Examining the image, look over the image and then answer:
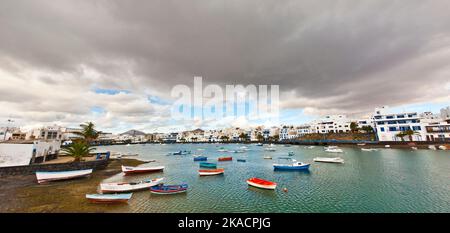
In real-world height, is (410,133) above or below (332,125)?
below

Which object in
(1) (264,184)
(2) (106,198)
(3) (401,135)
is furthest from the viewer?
(3) (401,135)

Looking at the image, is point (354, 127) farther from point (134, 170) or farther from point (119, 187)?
point (119, 187)

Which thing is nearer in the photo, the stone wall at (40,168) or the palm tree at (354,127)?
the stone wall at (40,168)

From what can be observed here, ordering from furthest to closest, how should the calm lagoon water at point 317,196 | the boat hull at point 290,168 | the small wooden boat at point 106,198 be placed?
1. the boat hull at point 290,168
2. the small wooden boat at point 106,198
3. the calm lagoon water at point 317,196

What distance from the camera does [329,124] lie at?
10812cm

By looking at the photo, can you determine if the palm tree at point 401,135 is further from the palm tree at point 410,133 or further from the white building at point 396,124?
the white building at point 396,124

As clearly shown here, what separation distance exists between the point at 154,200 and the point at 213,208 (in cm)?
621

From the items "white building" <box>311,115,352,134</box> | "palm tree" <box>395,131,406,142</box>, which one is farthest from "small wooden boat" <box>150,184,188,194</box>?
"white building" <box>311,115,352,134</box>

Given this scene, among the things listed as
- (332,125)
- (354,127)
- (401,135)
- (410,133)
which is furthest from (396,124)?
(332,125)

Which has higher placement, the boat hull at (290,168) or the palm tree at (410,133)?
the palm tree at (410,133)

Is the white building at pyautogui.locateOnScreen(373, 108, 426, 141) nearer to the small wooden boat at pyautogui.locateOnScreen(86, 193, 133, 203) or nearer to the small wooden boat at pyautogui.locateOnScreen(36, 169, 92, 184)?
the small wooden boat at pyautogui.locateOnScreen(86, 193, 133, 203)

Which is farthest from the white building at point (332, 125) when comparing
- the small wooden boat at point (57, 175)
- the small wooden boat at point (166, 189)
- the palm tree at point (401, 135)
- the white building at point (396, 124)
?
the small wooden boat at point (57, 175)

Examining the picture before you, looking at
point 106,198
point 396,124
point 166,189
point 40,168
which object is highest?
point 396,124
